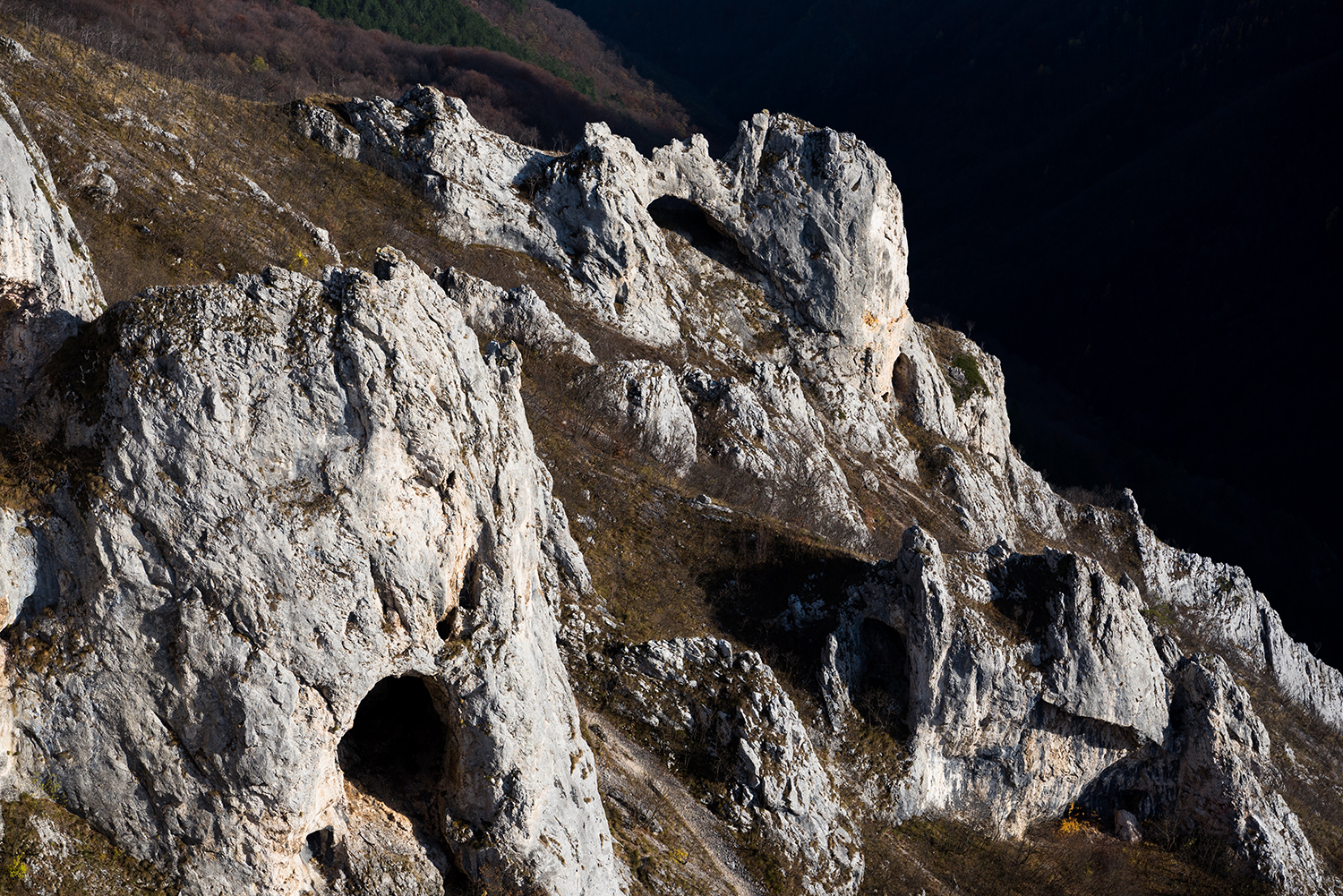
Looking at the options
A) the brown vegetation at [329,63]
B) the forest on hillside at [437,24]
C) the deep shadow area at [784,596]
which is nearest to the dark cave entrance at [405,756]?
the deep shadow area at [784,596]

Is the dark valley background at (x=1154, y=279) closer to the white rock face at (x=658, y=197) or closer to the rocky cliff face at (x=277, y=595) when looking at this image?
the white rock face at (x=658, y=197)

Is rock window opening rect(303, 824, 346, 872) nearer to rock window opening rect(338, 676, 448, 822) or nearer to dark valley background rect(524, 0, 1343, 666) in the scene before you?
rock window opening rect(338, 676, 448, 822)

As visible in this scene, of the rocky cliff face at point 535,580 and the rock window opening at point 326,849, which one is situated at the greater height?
Answer: the rocky cliff face at point 535,580

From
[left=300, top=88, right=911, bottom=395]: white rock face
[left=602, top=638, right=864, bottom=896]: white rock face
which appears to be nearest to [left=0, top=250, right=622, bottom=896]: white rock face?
[left=602, top=638, right=864, bottom=896]: white rock face

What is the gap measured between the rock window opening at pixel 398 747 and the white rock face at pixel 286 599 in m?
0.11

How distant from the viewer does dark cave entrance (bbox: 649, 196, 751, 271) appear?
2186 inches

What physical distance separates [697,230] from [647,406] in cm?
1870

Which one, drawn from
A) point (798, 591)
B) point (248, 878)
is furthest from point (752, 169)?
point (248, 878)

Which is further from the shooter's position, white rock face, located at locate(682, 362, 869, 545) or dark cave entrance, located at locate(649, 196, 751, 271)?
dark cave entrance, located at locate(649, 196, 751, 271)

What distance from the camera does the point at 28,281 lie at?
16875 mm

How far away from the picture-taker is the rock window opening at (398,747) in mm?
18797

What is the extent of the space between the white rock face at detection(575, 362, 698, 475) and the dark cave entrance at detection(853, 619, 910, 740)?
12.5 meters

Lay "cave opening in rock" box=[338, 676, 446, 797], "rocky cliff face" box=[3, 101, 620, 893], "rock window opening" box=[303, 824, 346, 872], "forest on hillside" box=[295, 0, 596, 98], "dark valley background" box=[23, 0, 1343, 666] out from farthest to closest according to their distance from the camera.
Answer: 1. "forest on hillside" box=[295, 0, 596, 98]
2. "dark valley background" box=[23, 0, 1343, 666]
3. "cave opening in rock" box=[338, 676, 446, 797]
4. "rock window opening" box=[303, 824, 346, 872]
5. "rocky cliff face" box=[3, 101, 620, 893]

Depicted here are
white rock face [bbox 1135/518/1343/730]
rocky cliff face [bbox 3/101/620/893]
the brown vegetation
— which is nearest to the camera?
rocky cliff face [bbox 3/101/620/893]
